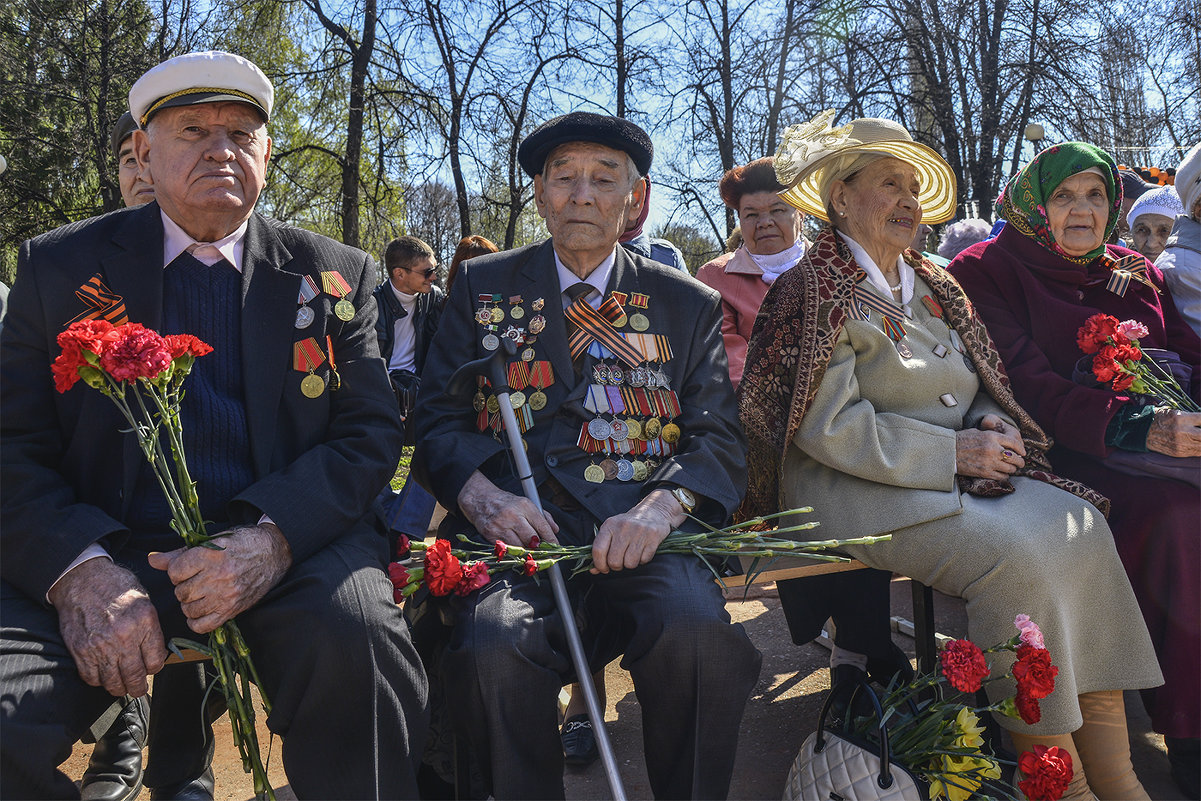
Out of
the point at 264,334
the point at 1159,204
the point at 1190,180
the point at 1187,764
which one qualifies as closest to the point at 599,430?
the point at 264,334

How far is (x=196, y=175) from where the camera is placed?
2428mm

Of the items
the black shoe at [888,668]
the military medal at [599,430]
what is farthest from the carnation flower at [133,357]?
the black shoe at [888,668]

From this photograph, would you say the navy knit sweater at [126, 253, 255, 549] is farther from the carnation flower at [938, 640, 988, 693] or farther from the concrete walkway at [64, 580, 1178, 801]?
the carnation flower at [938, 640, 988, 693]

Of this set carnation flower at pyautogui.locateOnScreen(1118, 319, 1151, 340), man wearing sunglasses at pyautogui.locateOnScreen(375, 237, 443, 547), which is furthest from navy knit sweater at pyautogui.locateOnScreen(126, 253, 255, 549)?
man wearing sunglasses at pyautogui.locateOnScreen(375, 237, 443, 547)

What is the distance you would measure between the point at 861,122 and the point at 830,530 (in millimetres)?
1451

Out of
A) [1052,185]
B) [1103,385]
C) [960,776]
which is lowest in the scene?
[960,776]

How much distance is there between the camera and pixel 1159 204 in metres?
5.05

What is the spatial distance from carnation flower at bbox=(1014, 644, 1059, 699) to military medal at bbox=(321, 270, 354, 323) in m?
2.03

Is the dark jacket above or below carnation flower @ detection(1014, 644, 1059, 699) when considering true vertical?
above

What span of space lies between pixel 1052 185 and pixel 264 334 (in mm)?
2830

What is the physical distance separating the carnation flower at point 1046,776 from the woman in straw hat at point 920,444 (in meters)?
0.31

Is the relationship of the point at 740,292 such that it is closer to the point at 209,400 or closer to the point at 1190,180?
the point at 1190,180

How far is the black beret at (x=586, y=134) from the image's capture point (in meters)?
2.91

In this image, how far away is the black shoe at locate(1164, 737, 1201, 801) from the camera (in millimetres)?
2859
